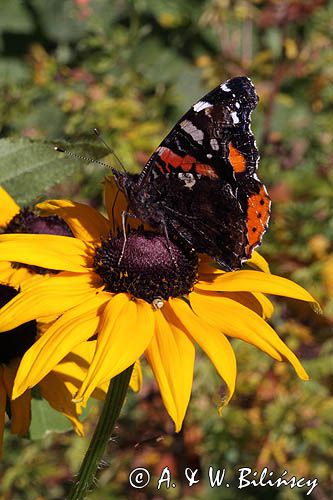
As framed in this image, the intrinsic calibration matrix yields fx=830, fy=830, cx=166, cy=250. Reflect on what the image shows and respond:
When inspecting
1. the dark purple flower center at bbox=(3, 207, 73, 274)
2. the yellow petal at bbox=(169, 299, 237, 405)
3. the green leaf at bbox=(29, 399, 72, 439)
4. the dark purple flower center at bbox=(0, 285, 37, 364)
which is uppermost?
the yellow petal at bbox=(169, 299, 237, 405)

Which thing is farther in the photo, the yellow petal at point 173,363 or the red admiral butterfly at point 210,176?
the red admiral butterfly at point 210,176

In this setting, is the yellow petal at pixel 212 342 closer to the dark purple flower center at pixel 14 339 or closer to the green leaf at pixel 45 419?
the dark purple flower center at pixel 14 339

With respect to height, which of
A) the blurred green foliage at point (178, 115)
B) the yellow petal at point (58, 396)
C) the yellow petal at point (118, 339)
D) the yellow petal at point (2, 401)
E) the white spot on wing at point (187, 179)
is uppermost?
the white spot on wing at point (187, 179)

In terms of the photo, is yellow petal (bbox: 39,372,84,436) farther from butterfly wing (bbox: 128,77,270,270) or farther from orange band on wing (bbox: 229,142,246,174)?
orange band on wing (bbox: 229,142,246,174)

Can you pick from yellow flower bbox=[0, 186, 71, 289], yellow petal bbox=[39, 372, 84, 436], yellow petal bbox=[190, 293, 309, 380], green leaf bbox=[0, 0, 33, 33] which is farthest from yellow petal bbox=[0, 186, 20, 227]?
green leaf bbox=[0, 0, 33, 33]

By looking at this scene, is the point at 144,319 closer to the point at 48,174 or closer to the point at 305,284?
the point at 48,174

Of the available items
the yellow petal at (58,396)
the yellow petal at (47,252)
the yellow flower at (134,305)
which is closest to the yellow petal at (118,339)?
the yellow flower at (134,305)

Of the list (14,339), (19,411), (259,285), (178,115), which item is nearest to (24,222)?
(14,339)

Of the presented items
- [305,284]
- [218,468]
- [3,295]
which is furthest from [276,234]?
[3,295]
